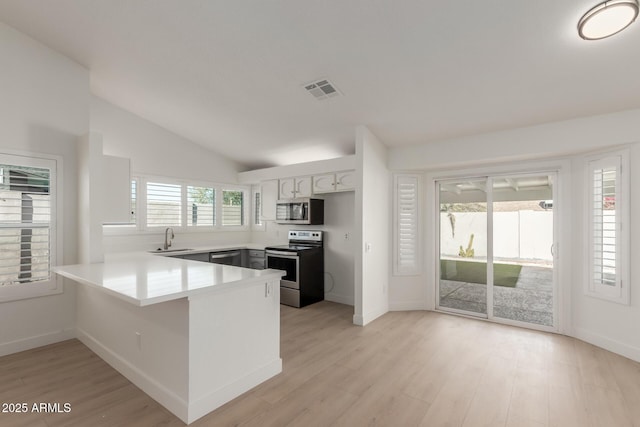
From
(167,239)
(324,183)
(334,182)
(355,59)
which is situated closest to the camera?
(355,59)

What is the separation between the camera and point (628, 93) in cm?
277

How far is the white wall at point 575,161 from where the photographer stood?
3031 millimetres

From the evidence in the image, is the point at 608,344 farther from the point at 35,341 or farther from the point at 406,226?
the point at 35,341

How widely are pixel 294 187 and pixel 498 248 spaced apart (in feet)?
10.2

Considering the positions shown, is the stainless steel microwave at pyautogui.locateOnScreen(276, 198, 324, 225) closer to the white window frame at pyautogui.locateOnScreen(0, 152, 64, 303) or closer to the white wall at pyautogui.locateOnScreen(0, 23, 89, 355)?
the white wall at pyautogui.locateOnScreen(0, 23, 89, 355)

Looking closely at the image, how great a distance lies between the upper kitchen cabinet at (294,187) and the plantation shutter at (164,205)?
1757mm

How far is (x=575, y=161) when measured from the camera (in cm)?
357

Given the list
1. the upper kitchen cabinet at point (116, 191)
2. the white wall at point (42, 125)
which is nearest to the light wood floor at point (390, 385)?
the white wall at point (42, 125)

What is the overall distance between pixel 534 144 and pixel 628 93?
0.85m

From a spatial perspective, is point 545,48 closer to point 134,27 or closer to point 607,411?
point 607,411

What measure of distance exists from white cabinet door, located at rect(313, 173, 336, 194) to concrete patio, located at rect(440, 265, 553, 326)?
231 centimetres

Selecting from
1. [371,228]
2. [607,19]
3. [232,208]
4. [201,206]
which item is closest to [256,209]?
[232,208]

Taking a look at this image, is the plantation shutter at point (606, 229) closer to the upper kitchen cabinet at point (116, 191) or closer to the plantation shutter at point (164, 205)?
the upper kitchen cabinet at point (116, 191)

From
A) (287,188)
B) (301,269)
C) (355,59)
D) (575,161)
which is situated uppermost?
(355,59)
